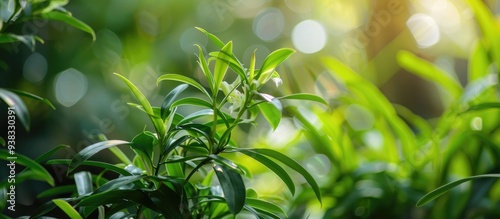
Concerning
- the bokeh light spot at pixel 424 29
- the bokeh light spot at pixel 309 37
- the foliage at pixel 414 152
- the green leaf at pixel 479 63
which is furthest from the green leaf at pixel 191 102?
the bokeh light spot at pixel 424 29

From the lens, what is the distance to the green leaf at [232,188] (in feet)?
1.61

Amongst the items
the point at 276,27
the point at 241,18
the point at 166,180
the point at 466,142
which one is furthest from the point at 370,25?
the point at 166,180

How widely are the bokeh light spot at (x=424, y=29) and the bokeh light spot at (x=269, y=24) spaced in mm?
392

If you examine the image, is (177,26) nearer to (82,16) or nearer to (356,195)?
(82,16)

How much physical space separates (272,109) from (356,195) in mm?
411

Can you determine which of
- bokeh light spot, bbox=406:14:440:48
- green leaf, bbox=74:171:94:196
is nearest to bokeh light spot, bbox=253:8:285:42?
bokeh light spot, bbox=406:14:440:48

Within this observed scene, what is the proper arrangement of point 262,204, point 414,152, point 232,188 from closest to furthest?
point 232,188
point 262,204
point 414,152

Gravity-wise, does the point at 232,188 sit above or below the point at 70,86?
above

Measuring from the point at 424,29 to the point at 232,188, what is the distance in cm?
136

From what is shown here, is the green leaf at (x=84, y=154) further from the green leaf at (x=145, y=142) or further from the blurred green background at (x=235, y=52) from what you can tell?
the blurred green background at (x=235, y=52)

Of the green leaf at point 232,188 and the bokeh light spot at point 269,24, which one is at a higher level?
the green leaf at point 232,188

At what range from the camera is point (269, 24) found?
171 cm

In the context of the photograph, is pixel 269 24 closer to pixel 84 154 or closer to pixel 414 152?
pixel 414 152

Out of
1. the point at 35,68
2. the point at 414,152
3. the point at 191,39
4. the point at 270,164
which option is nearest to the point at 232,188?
the point at 270,164
